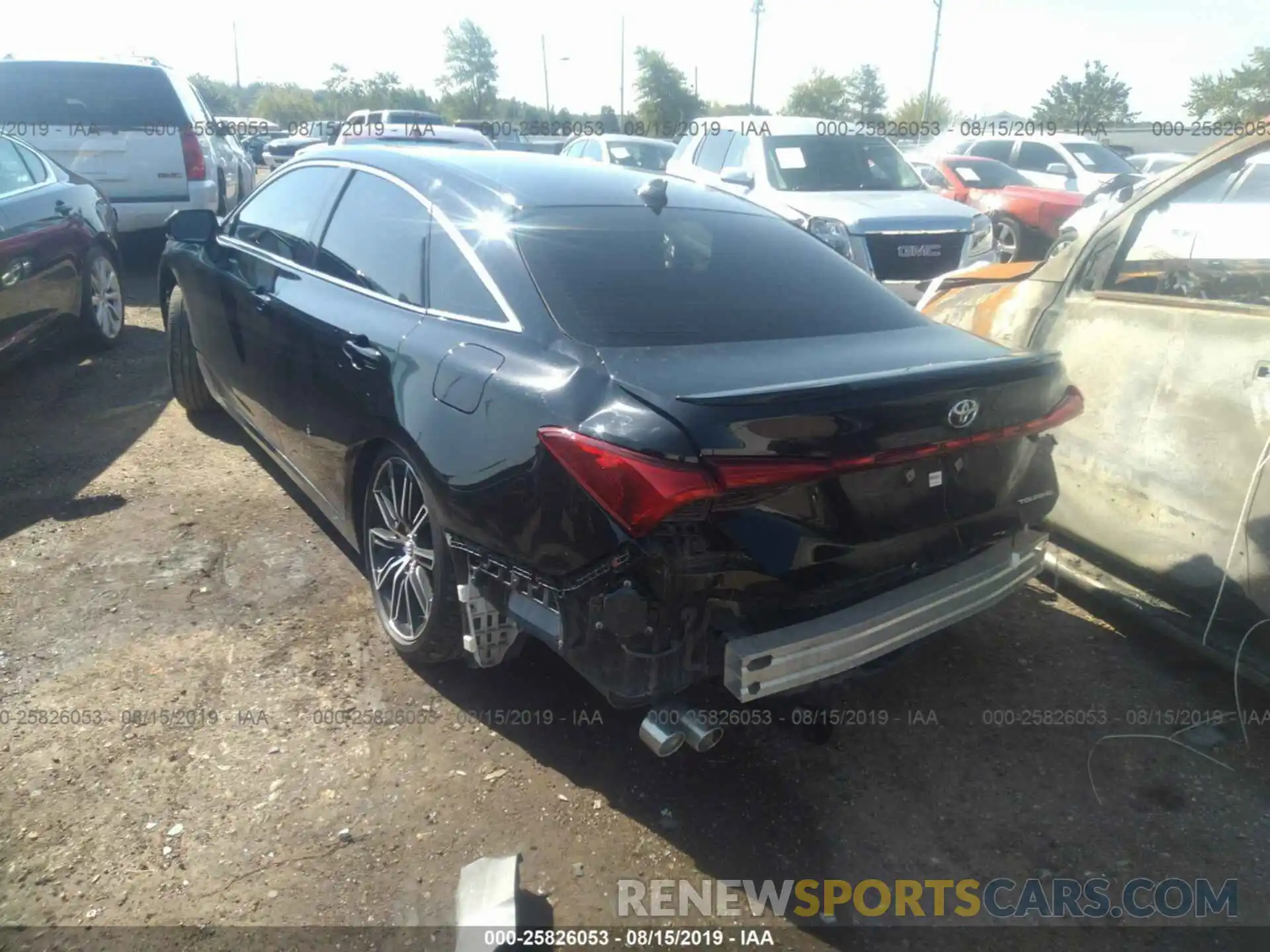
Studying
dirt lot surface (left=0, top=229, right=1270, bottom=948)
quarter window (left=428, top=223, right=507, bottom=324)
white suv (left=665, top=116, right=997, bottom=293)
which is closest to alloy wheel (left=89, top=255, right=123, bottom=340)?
dirt lot surface (left=0, top=229, right=1270, bottom=948)

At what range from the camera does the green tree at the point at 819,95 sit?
6159 centimetres

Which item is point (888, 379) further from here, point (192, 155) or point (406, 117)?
point (406, 117)

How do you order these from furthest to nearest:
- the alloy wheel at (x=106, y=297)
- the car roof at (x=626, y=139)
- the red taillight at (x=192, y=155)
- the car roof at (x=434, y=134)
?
the car roof at (x=626, y=139)
the car roof at (x=434, y=134)
the red taillight at (x=192, y=155)
the alloy wheel at (x=106, y=297)

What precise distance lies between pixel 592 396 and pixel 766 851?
1.30 m

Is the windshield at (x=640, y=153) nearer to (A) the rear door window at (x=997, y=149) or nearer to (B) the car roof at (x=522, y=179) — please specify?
(A) the rear door window at (x=997, y=149)

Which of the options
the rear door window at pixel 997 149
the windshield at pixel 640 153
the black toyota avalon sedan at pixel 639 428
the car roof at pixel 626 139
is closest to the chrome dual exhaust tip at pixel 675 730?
the black toyota avalon sedan at pixel 639 428

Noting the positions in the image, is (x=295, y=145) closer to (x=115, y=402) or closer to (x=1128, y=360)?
(x=115, y=402)

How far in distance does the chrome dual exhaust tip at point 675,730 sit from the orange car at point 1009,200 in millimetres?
10371

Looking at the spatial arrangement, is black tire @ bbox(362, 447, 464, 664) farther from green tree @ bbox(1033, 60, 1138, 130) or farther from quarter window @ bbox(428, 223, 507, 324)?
green tree @ bbox(1033, 60, 1138, 130)

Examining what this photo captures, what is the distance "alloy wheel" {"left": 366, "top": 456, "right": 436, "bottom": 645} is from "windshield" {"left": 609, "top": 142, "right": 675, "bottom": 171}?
1084cm

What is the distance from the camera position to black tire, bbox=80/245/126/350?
6.59 metres

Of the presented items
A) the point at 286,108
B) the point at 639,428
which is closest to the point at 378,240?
the point at 639,428

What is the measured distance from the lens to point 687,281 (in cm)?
301

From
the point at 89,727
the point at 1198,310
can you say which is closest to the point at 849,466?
the point at 1198,310
